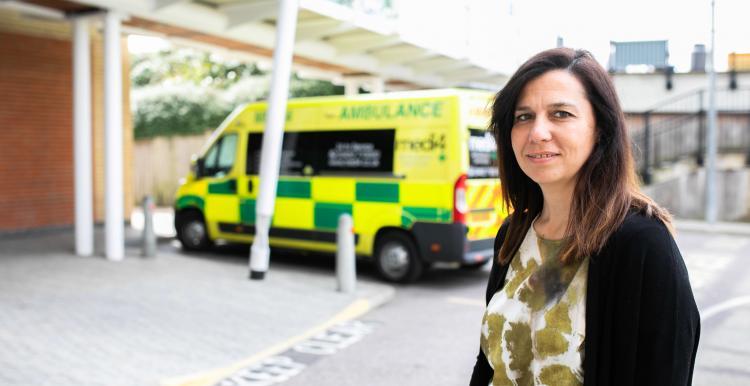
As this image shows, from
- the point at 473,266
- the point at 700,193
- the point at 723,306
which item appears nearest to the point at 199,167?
the point at 473,266

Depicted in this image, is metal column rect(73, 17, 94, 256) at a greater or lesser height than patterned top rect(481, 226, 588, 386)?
greater

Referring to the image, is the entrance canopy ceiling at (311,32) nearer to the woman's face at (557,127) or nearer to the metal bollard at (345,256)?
the metal bollard at (345,256)

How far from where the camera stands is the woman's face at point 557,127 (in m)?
1.65

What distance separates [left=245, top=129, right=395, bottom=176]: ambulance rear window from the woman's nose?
705cm

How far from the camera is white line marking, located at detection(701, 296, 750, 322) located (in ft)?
23.4

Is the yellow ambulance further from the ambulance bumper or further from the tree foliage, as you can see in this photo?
the tree foliage

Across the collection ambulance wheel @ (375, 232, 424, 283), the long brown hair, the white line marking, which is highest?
the long brown hair

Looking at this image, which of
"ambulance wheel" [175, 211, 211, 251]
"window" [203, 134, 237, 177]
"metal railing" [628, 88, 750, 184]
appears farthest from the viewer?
"metal railing" [628, 88, 750, 184]

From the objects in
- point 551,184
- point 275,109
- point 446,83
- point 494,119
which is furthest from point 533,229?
point 446,83

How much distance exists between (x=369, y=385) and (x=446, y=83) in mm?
14262

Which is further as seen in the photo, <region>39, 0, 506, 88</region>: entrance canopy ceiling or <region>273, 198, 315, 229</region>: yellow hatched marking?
<region>39, 0, 506, 88</region>: entrance canopy ceiling

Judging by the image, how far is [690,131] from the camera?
57.7 ft

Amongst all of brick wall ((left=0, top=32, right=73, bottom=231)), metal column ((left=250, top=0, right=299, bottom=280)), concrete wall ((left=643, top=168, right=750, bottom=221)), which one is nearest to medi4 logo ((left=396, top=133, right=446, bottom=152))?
metal column ((left=250, top=0, right=299, bottom=280))

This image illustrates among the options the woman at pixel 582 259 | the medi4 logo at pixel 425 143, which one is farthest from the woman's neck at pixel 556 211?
the medi4 logo at pixel 425 143
